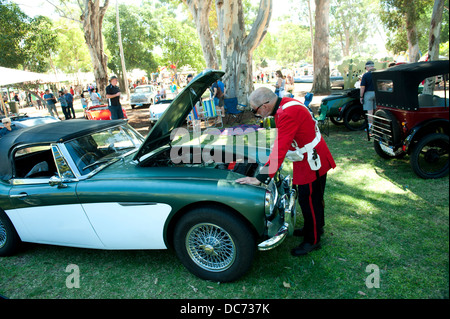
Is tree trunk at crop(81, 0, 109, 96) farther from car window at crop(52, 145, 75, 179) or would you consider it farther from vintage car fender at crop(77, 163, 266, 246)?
vintage car fender at crop(77, 163, 266, 246)

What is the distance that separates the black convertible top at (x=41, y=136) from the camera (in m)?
3.43

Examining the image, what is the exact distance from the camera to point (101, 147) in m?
3.87

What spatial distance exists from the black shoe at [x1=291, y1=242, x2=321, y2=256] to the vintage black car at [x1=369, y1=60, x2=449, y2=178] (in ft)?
9.28

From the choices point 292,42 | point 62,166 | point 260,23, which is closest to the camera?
point 62,166

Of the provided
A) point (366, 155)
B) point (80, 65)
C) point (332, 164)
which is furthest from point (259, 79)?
point (332, 164)

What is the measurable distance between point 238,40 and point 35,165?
33.5 feet

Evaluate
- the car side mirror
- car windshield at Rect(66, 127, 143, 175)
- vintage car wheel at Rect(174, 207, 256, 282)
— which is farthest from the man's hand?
the car side mirror

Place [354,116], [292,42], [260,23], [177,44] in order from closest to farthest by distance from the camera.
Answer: [354,116] < [260,23] < [177,44] < [292,42]

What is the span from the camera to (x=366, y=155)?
21.3 feet

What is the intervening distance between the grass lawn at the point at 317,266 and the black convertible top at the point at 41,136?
1.24 m

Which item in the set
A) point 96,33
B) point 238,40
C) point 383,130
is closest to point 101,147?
point 383,130

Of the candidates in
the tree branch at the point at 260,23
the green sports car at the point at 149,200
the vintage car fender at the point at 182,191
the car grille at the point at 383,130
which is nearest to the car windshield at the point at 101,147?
the green sports car at the point at 149,200

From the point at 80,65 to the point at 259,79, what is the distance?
105 ft

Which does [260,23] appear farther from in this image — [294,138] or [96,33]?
[294,138]
